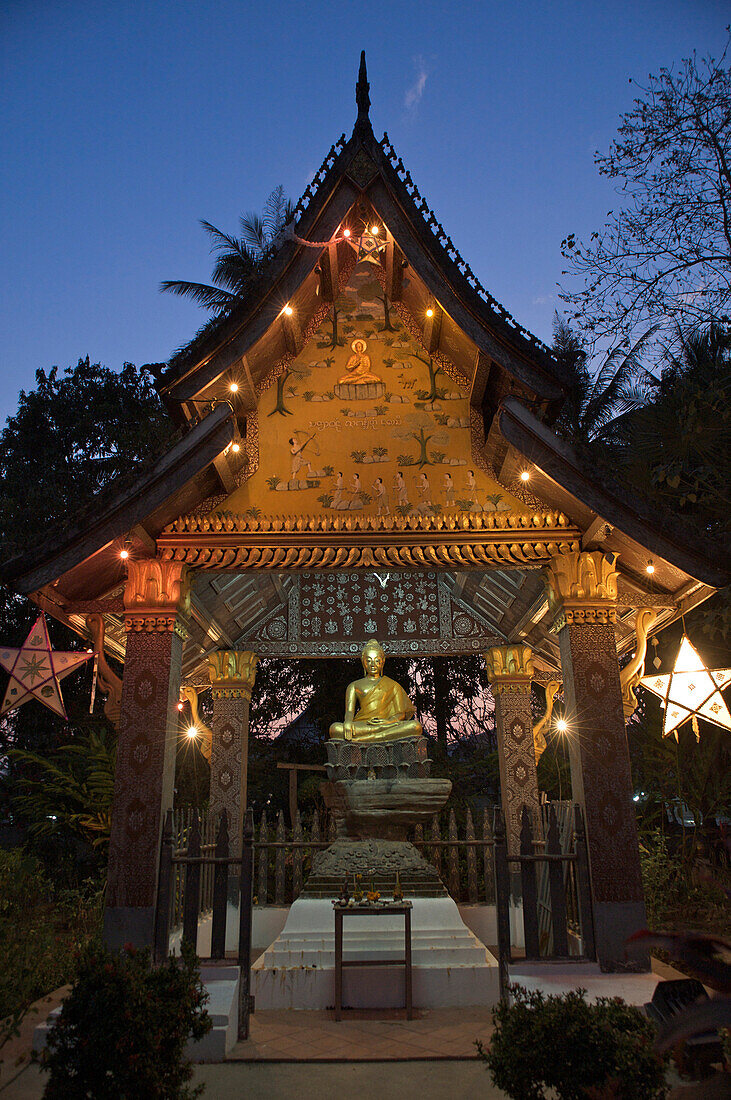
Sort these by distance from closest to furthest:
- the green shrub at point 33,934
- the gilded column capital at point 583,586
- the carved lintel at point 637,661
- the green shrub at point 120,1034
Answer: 1. the green shrub at point 120,1034
2. the green shrub at point 33,934
3. the gilded column capital at point 583,586
4. the carved lintel at point 637,661

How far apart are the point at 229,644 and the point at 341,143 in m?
6.81

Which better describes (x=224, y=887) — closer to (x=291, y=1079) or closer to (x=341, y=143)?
(x=291, y=1079)

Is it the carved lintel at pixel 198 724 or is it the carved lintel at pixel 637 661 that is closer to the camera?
the carved lintel at pixel 637 661

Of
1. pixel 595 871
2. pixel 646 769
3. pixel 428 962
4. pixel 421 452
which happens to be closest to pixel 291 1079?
pixel 428 962

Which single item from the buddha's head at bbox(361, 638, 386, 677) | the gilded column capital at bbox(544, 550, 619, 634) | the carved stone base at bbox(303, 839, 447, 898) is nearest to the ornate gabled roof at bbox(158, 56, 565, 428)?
the gilded column capital at bbox(544, 550, 619, 634)

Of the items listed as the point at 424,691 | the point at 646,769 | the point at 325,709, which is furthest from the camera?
the point at 424,691

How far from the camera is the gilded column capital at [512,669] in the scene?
11.2 meters

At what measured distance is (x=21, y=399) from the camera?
76.2 ft

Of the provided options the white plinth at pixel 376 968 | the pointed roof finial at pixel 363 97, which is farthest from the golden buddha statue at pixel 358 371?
the white plinth at pixel 376 968

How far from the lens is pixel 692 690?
664cm

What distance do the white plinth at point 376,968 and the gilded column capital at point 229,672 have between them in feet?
13.2

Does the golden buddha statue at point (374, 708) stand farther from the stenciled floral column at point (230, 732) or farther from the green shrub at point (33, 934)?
the green shrub at point (33, 934)

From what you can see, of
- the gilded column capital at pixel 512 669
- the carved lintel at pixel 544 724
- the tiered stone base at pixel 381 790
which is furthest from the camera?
the carved lintel at pixel 544 724

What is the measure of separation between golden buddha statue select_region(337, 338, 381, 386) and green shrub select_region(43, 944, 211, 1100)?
19.1ft
